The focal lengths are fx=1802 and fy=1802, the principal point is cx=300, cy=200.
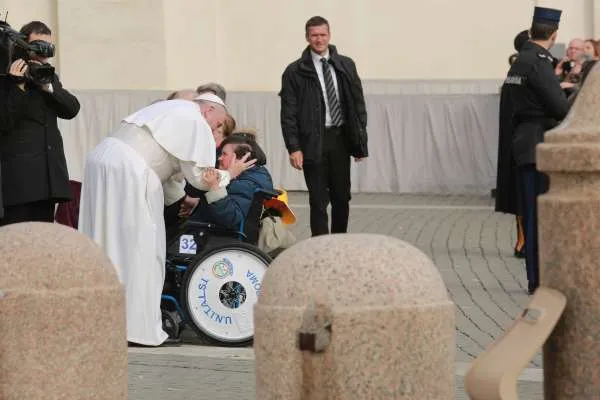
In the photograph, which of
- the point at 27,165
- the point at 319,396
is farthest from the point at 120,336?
the point at 27,165

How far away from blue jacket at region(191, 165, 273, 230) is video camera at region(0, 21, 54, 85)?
4.04ft

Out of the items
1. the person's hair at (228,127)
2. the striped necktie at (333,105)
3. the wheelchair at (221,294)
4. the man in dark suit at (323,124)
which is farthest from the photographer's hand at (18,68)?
the striped necktie at (333,105)

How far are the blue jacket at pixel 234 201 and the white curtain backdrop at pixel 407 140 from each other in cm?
1217

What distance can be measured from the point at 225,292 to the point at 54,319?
4.09 meters

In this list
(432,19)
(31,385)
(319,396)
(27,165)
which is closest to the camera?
(319,396)

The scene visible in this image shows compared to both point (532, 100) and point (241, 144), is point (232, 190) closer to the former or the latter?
point (241, 144)

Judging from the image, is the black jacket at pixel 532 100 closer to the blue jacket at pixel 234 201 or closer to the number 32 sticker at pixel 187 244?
the blue jacket at pixel 234 201

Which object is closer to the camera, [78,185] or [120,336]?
[120,336]

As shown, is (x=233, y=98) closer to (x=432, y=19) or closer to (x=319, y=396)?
(x=432, y=19)

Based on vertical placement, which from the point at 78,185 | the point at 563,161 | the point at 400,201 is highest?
the point at 563,161

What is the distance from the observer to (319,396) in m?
5.48

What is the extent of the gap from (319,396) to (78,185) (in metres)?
7.31

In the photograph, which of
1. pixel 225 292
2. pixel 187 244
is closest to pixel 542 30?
pixel 187 244

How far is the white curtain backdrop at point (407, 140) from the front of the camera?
23.3 meters
